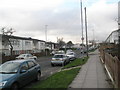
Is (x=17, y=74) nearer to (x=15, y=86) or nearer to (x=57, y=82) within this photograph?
(x=15, y=86)

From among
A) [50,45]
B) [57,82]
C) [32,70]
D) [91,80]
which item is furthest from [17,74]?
[50,45]

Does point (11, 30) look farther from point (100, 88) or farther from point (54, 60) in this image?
point (100, 88)

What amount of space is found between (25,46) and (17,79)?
62.8 m

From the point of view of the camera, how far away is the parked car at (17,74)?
7457mm

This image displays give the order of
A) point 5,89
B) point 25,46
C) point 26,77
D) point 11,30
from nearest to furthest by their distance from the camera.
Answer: point 5,89 → point 26,77 → point 11,30 → point 25,46

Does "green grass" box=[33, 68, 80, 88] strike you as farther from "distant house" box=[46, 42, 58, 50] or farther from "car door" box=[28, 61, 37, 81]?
"distant house" box=[46, 42, 58, 50]

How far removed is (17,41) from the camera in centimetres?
6234

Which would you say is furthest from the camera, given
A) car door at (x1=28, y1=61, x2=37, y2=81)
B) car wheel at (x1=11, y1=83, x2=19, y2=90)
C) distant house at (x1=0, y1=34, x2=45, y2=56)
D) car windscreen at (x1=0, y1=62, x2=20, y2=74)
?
distant house at (x1=0, y1=34, x2=45, y2=56)

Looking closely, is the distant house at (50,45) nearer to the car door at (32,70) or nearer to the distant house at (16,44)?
the distant house at (16,44)

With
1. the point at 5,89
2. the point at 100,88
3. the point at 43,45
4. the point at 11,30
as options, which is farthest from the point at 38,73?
the point at 43,45

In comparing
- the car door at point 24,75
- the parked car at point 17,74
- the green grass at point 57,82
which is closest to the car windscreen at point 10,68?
the parked car at point 17,74

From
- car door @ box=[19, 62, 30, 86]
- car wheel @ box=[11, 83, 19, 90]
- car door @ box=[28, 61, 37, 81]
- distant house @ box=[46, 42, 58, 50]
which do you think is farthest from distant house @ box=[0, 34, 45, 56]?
car wheel @ box=[11, 83, 19, 90]

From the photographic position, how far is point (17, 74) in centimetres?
819

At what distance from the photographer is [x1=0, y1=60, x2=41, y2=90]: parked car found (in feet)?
24.5
